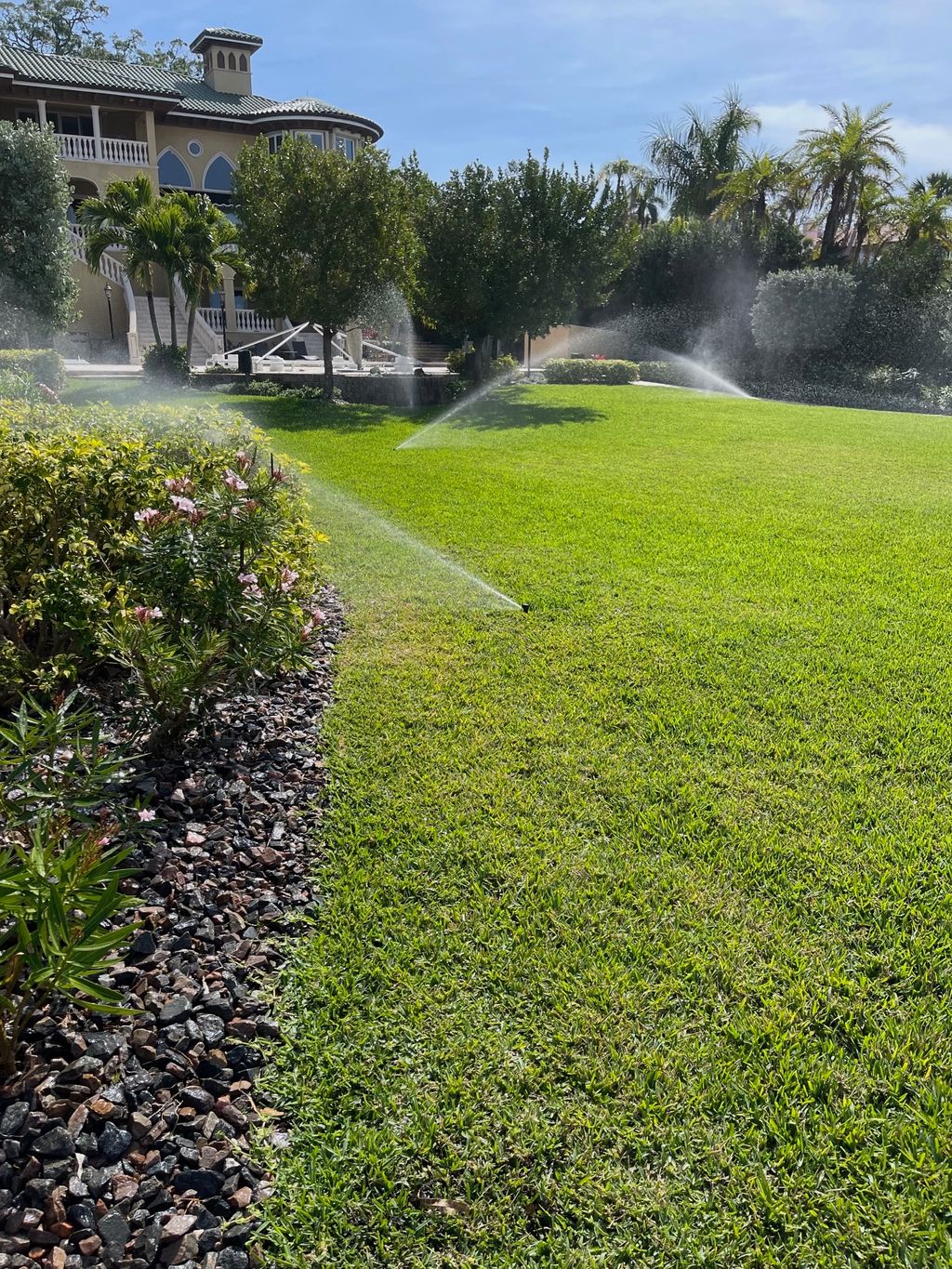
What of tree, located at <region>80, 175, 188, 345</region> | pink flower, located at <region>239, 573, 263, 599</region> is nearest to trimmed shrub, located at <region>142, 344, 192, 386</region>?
tree, located at <region>80, 175, 188, 345</region>

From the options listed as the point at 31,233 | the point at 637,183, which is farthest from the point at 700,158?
the point at 31,233

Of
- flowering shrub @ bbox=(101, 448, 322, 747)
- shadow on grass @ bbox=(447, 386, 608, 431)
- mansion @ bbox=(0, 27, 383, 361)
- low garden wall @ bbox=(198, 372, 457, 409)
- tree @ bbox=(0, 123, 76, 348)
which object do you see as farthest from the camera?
mansion @ bbox=(0, 27, 383, 361)

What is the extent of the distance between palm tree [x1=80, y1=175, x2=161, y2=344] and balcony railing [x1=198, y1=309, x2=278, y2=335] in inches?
303

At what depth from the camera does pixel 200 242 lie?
17.0m

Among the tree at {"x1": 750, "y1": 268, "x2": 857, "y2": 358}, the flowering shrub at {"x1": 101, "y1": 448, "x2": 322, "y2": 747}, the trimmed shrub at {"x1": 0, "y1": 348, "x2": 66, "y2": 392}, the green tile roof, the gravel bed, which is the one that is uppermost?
the green tile roof

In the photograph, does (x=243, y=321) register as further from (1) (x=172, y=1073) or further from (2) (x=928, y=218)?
(1) (x=172, y=1073)

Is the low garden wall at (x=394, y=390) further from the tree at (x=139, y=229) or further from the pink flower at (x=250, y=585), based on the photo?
the pink flower at (x=250, y=585)

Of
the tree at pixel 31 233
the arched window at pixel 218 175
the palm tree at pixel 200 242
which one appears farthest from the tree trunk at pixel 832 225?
the tree at pixel 31 233

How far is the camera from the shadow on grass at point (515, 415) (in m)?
15.2

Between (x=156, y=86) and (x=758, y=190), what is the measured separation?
1925 cm

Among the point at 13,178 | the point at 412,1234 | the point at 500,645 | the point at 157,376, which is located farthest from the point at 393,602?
the point at 13,178

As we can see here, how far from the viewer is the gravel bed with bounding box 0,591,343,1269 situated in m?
1.80

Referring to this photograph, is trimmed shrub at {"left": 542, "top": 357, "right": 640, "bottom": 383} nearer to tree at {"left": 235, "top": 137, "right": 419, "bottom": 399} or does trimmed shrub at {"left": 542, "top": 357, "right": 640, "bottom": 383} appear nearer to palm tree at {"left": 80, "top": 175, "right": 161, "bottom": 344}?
tree at {"left": 235, "top": 137, "right": 419, "bottom": 399}

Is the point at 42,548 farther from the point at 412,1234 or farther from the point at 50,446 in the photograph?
the point at 412,1234
